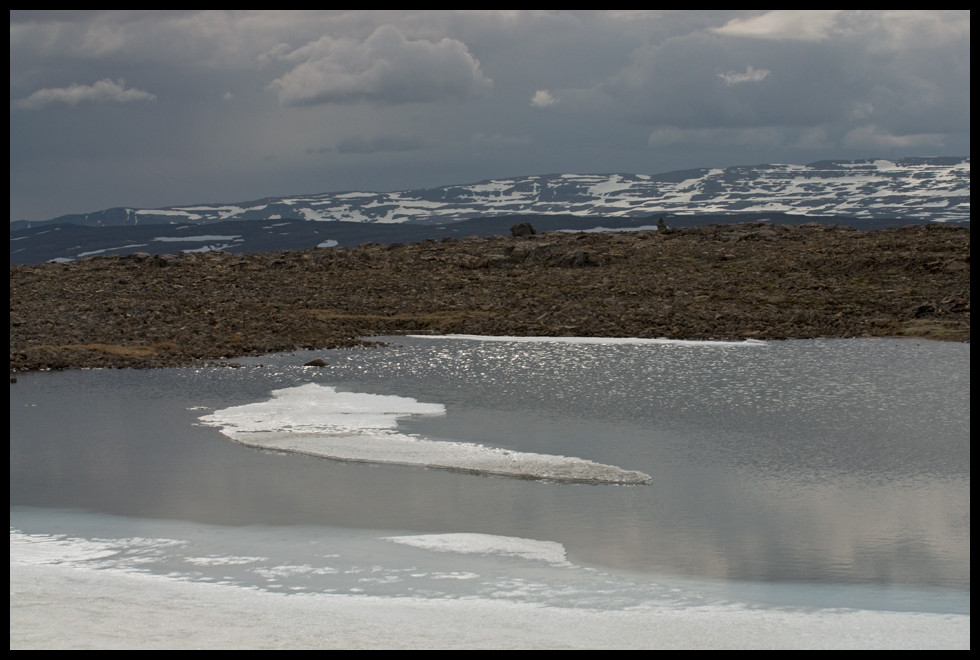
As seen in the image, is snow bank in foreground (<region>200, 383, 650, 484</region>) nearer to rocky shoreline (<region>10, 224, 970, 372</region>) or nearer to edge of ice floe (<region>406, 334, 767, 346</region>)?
rocky shoreline (<region>10, 224, 970, 372</region>)

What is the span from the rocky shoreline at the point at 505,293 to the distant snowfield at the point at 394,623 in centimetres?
1585

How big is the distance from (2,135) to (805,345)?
21537 millimetres

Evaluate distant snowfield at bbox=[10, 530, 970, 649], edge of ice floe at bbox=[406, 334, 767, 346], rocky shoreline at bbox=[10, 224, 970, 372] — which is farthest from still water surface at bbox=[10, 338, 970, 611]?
rocky shoreline at bbox=[10, 224, 970, 372]

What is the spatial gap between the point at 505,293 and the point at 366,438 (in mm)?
20919

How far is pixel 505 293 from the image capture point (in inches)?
1425

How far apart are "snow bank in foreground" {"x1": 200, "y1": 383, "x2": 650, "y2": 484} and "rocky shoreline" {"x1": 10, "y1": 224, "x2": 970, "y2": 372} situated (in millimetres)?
6683

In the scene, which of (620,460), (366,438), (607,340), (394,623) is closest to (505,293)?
(607,340)

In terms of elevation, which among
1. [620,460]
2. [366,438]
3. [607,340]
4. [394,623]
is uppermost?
[394,623]

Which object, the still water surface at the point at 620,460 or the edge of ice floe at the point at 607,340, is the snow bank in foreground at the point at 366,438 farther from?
the edge of ice floe at the point at 607,340

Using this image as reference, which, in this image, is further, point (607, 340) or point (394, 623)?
point (607, 340)

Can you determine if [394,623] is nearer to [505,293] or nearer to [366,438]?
[366,438]

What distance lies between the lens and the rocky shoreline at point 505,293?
90.3ft

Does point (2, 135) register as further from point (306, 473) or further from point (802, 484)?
point (802, 484)

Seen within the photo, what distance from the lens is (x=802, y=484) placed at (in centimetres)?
1265
